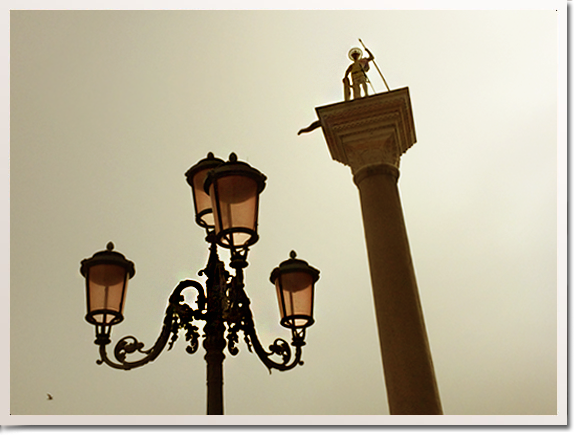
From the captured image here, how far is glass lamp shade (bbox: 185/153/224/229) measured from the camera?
371 cm

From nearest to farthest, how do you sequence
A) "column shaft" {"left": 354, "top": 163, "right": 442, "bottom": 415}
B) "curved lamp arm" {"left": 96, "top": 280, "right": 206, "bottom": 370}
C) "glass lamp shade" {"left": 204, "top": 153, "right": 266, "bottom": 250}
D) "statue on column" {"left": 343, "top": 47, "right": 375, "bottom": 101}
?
"glass lamp shade" {"left": 204, "top": 153, "right": 266, "bottom": 250} < "curved lamp arm" {"left": 96, "top": 280, "right": 206, "bottom": 370} < "column shaft" {"left": 354, "top": 163, "right": 442, "bottom": 415} < "statue on column" {"left": 343, "top": 47, "right": 375, "bottom": 101}

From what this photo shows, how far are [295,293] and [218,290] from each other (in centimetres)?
54

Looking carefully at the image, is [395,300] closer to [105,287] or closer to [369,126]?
[369,126]

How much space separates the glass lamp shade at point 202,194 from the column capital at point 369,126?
6.24ft

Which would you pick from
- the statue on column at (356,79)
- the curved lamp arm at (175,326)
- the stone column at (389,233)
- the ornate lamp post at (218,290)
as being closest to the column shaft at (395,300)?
the stone column at (389,233)

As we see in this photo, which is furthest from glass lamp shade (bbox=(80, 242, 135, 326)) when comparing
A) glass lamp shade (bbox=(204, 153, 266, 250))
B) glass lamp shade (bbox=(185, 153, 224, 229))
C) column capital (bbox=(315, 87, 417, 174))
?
column capital (bbox=(315, 87, 417, 174))

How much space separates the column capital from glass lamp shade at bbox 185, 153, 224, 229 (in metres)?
1.90

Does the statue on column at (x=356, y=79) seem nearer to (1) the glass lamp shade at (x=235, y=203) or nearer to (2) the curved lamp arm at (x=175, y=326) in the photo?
(1) the glass lamp shade at (x=235, y=203)

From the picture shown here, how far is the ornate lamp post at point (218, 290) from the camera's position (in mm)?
3148

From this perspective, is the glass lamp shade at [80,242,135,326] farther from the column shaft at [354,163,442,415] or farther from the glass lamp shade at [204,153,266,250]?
the column shaft at [354,163,442,415]

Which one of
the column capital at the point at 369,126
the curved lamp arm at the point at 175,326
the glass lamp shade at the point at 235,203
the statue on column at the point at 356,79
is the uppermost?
the statue on column at the point at 356,79

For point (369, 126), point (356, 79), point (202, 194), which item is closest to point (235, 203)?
point (202, 194)

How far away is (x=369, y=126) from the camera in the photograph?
17.6ft

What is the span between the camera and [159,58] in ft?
30.6
